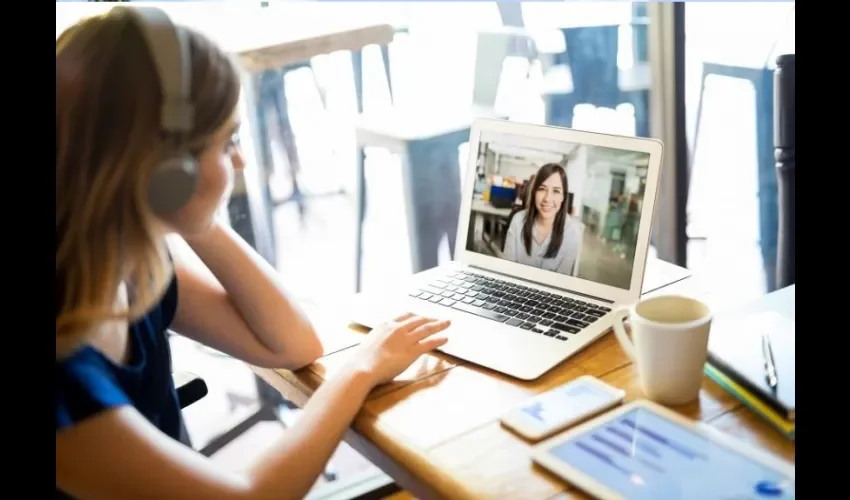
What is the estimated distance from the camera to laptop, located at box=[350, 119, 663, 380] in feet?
2.78

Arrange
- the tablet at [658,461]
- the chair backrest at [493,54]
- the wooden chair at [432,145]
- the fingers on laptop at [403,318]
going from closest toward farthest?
the tablet at [658,461], the fingers on laptop at [403,318], the wooden chair at [432,145], the chair backrest at [493,54]

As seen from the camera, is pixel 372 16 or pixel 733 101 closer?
pixel 733 101

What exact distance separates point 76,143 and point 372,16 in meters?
1.07

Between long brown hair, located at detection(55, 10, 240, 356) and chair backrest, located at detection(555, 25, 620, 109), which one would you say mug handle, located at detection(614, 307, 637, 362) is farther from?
chair backrest, located at detection(555, 25, 620, 109)

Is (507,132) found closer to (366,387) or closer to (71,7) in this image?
(366,387)

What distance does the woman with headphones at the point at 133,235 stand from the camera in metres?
0.59

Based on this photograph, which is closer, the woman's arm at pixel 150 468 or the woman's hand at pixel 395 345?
the woman's arm at pixel 150 468

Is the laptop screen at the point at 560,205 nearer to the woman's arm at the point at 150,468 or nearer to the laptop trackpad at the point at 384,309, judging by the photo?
the laptop trackpad at the point at 384,309

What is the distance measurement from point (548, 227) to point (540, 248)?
3 centimetres

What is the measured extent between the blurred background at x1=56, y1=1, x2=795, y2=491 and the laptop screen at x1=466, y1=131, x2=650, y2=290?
0.44m

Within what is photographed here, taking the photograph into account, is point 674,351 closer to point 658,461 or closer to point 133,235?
point 658,461

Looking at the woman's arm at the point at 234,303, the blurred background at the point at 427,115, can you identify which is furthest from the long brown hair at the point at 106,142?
the blurred background at the point at 427,115
